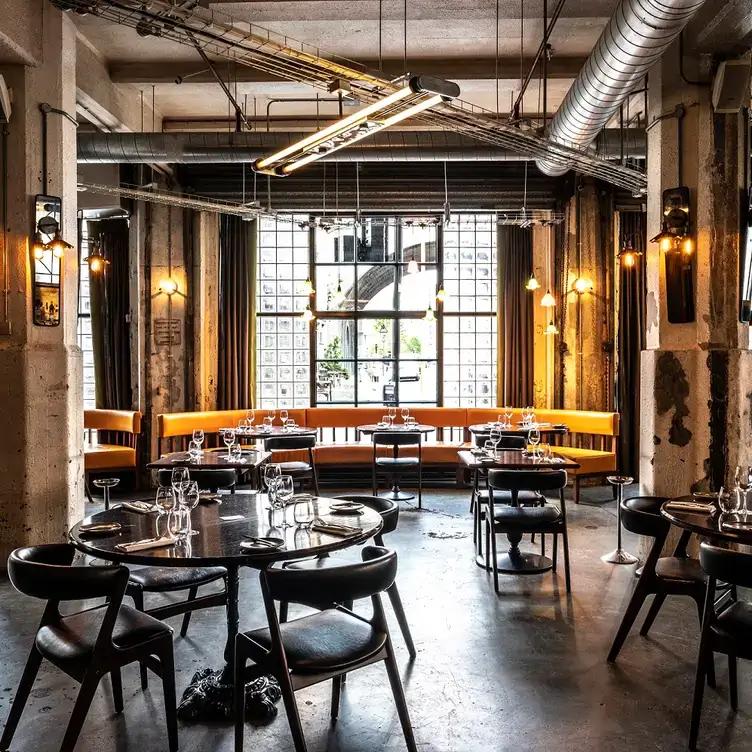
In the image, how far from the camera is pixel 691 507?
3.58 meters

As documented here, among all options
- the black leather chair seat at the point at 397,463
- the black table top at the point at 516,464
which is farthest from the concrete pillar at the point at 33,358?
the black leather chair seat at the point at 397,463

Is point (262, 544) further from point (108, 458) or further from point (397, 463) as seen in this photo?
point (108, 458)

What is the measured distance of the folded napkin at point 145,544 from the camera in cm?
274

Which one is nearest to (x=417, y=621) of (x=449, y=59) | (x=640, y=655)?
(x=640, y=655)

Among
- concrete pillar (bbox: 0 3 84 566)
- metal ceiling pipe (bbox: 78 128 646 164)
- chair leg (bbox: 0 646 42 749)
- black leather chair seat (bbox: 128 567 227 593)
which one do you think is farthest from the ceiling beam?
chair leg (bbox: 0 646 42 749)

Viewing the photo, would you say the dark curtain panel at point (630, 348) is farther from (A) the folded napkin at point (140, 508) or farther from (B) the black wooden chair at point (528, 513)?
(A) the folded napkin at point (140, 508)

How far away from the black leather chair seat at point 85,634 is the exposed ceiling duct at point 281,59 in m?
2.93

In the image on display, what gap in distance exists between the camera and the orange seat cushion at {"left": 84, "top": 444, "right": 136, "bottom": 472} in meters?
8.21

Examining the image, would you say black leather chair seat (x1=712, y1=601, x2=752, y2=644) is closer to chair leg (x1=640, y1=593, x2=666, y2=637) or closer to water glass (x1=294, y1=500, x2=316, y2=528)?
chair leg (x1=640, y1=593, x2=666, y2=637)

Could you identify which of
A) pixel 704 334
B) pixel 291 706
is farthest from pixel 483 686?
pixel 704 334

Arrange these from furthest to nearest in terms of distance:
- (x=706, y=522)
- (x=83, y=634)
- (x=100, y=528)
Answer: (x=706, y=522), (x=100, y=528), (x=83, y=634)

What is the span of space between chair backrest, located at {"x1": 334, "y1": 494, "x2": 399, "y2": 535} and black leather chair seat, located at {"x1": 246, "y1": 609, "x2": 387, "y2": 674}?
612 millimetres

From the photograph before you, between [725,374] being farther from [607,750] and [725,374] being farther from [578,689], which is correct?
[607,750]

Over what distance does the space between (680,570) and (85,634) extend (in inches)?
113
